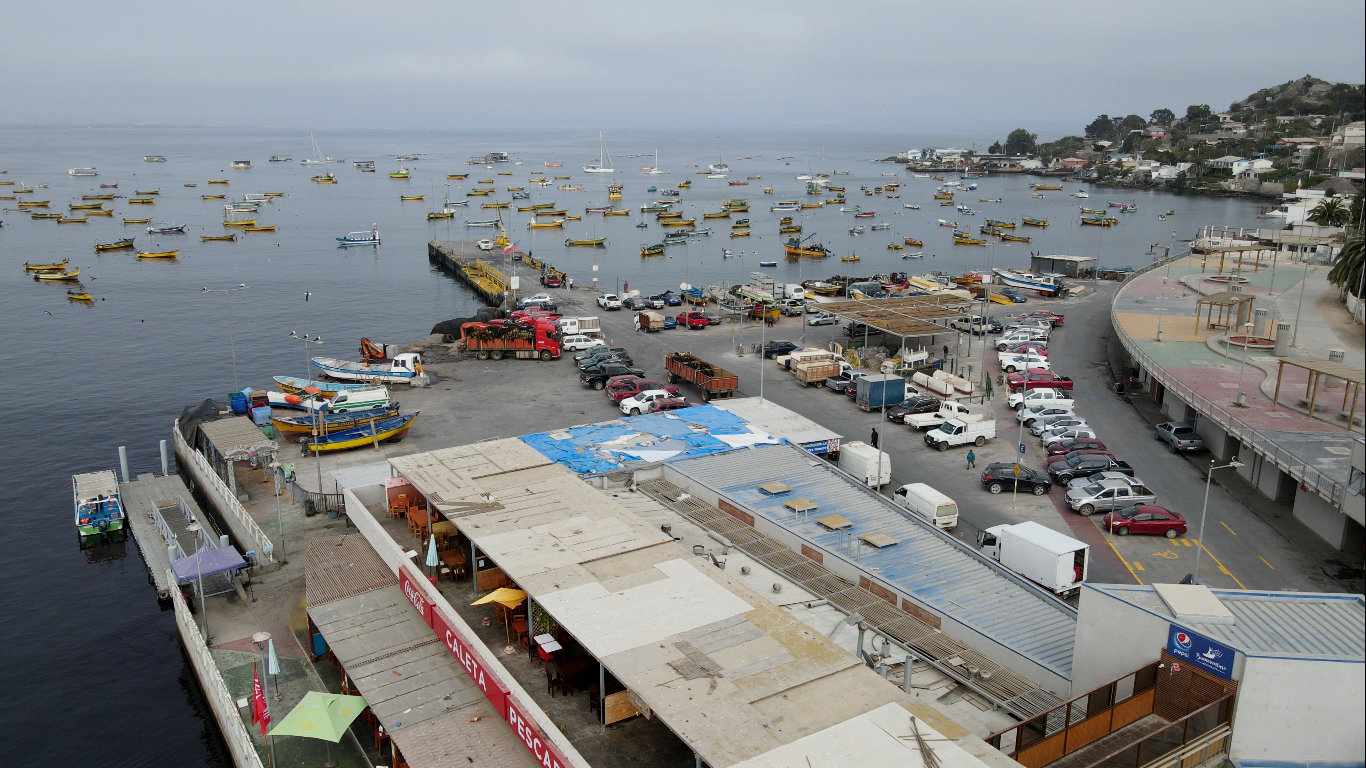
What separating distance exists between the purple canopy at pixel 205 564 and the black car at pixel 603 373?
2460 cm

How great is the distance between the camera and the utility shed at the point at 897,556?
22.2m

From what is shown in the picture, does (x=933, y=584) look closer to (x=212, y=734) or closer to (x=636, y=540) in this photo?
(x=636, y=540)

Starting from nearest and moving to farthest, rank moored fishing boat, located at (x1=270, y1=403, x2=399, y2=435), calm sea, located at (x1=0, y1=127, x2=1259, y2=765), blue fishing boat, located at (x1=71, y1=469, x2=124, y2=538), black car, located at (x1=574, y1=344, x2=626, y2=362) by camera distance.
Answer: calm sea, located at (x1=0, y1=127, x2=1259, y2=765)
blue fishing boat, located at (x1=71, y1=469, x2=124, y2=538)
moored fishing boat, located at (x1=270, y1=403, x2=399, y2=435)
black car, located at (x1=574, y1=344, x2=626, y2=362)

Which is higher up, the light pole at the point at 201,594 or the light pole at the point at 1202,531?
the light pole at the point at 1202,531

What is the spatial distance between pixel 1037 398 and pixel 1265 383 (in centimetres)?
1036

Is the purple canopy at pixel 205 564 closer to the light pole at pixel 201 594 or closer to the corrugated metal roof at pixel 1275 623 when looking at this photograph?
the light pole at pixel 201 594

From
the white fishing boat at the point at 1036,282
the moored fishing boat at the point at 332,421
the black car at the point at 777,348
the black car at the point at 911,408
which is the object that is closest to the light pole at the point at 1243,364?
the black car at the point at 911,408

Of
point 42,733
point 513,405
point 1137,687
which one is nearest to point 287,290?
point 513,405

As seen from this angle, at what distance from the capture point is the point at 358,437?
143 ft

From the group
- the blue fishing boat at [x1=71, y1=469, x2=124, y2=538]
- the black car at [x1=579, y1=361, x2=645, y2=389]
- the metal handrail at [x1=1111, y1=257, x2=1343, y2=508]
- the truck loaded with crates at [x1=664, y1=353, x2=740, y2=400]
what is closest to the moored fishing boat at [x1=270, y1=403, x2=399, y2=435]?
the blue fishing boat at [x1=71, y1=469, x2=124, y2=538]

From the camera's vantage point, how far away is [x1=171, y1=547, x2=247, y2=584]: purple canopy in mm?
29266

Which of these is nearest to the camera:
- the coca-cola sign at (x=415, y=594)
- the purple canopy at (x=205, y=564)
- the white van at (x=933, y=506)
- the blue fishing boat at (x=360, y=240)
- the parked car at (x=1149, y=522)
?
the coca-cola sign at (x=415, y=594)

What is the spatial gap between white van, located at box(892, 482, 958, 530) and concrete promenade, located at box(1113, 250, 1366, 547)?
10478 mm

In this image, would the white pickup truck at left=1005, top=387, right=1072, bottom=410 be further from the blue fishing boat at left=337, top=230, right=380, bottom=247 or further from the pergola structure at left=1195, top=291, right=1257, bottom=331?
the blue fishing boat at left=337, top=230, right=380, bottom=247
